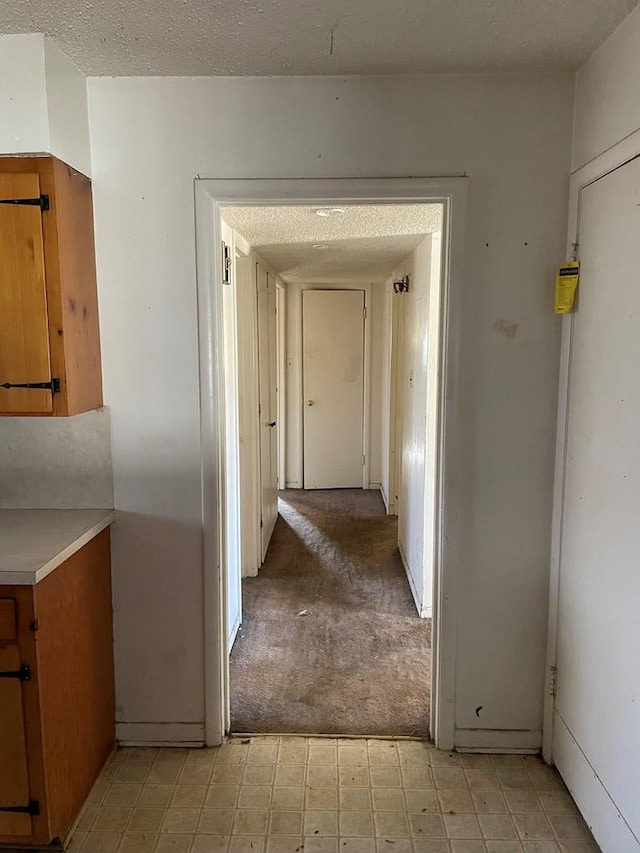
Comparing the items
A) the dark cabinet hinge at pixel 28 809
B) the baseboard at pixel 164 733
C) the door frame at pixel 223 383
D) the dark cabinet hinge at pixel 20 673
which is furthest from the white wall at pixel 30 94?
the baseboard at pixel 164 733

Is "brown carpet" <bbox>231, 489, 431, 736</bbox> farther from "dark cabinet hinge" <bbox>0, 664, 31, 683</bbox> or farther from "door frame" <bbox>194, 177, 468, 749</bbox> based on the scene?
"dark cabinet hinge" <bbox>0, 664, 31, 683</bbox>

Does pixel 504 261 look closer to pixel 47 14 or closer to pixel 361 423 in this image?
→ pixel 47 14

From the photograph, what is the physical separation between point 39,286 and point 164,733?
5.18 ft

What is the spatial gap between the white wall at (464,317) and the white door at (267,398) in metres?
1.73

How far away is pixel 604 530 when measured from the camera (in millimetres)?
1600

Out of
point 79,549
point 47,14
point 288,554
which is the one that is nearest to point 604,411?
point 79,549

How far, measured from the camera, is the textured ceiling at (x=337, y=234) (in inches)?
96.1

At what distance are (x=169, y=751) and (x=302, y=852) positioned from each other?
0.64 meters

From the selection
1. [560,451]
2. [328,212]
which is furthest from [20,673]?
[328,212]

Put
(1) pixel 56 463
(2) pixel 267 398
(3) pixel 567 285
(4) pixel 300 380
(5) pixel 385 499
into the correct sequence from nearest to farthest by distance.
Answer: (3) pixel 567 285 → (1) pixel 56 463 → (2) pixel 267 398 → (5) pixel 385 499 → (4) pixel 300 380

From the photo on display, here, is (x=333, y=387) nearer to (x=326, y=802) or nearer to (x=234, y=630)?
(x=234, y=630)

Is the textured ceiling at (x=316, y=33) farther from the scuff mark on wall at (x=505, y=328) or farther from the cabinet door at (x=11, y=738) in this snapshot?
the cabinet door at (x=11, y=738)

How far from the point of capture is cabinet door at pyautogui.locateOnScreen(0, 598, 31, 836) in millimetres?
1484

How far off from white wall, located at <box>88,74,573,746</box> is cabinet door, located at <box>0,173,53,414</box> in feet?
0.83
